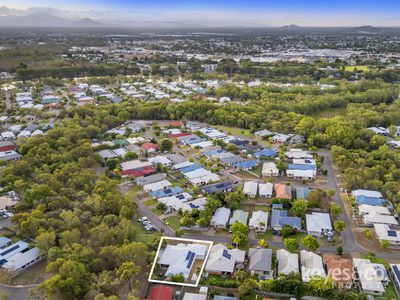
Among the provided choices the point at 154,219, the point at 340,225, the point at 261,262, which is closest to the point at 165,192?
the point at 154,219

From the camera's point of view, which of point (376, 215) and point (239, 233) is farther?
point (376, 215)

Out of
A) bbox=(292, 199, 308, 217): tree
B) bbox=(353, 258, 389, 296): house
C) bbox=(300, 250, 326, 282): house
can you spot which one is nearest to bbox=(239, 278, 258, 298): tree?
bbox=(300, 250, 326, 282): house

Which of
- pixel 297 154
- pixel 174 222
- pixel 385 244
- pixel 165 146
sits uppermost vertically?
pixel 297 154

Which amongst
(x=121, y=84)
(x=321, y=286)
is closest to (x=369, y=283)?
(x=321, y=286)

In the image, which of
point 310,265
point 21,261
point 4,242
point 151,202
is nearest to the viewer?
point 310,265

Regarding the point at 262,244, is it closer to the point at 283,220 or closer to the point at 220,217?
the point at 283,220

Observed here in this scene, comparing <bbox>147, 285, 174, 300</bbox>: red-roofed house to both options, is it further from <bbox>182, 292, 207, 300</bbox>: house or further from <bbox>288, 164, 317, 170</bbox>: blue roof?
<bbox>288, 164, 317, 170</bbox>: blue roof

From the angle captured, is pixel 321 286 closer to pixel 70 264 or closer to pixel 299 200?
pixel 299 200
